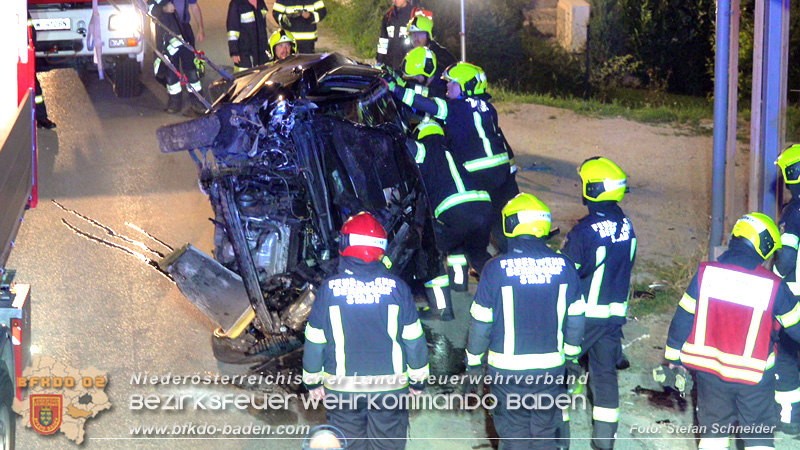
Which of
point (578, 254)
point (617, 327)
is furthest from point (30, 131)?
point (617, 327)

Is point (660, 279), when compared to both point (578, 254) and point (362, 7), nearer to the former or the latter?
→ point (578, 254)

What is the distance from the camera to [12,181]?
4.55 m

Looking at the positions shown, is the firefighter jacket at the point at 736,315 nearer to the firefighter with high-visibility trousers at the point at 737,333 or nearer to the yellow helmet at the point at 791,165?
the firefighter with high-visibility trousers at the point at 737,333

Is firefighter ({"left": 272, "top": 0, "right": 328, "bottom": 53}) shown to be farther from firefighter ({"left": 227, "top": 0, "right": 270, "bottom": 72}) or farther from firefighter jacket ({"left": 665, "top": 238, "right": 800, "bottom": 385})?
firefighter jacket ({"left": 665, "top": 238, "right": 800, "bottom": 385})

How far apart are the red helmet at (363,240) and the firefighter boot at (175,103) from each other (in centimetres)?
745

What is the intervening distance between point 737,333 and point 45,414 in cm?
395

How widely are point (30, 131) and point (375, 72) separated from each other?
262 centimetres

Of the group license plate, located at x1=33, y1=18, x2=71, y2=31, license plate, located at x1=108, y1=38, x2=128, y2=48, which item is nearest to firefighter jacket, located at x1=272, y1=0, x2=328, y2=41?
license plate, located at x1=108, y1=38, x2=128, y2=48

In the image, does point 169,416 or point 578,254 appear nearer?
point 578,254

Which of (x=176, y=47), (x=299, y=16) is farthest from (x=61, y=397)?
(x=299, y=16)

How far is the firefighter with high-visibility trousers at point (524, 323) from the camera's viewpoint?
436 cm

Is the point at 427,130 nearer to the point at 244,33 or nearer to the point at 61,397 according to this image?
the point at 61,397

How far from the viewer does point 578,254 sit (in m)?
4.96

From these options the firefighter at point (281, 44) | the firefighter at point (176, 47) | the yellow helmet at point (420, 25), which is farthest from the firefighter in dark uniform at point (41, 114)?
the yellow helmet at point (420, 25)
